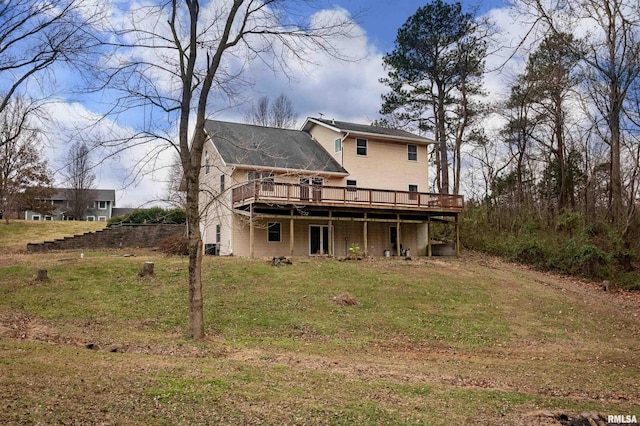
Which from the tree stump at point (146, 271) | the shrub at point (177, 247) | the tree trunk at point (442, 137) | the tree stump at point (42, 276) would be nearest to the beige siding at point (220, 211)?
the shrub at point (177, 247)

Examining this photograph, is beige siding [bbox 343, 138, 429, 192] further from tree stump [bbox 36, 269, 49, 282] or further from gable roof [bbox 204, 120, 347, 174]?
tree stump [bbox 36, 269, 49, 282]

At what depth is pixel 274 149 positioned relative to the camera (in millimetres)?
28047

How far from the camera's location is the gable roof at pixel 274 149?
2553cm

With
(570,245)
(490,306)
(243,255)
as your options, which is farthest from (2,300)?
(570,245)

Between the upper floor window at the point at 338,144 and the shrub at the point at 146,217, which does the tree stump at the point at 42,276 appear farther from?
the shrub at the point at 146,217

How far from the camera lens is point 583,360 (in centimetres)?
1159

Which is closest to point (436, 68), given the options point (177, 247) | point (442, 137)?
point (442, 137)

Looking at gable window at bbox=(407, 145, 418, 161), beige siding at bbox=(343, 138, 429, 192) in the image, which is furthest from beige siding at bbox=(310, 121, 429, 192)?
gable window at bbox=(407, 145, 418, 161)

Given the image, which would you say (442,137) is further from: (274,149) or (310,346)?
(310,346)

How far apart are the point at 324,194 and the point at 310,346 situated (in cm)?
1396

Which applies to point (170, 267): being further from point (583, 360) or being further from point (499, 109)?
point (499, 109)

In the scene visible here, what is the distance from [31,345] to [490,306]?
13.4 meters

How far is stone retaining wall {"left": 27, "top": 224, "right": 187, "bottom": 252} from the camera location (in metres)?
27.8

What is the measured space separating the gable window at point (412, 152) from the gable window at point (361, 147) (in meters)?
3.03
